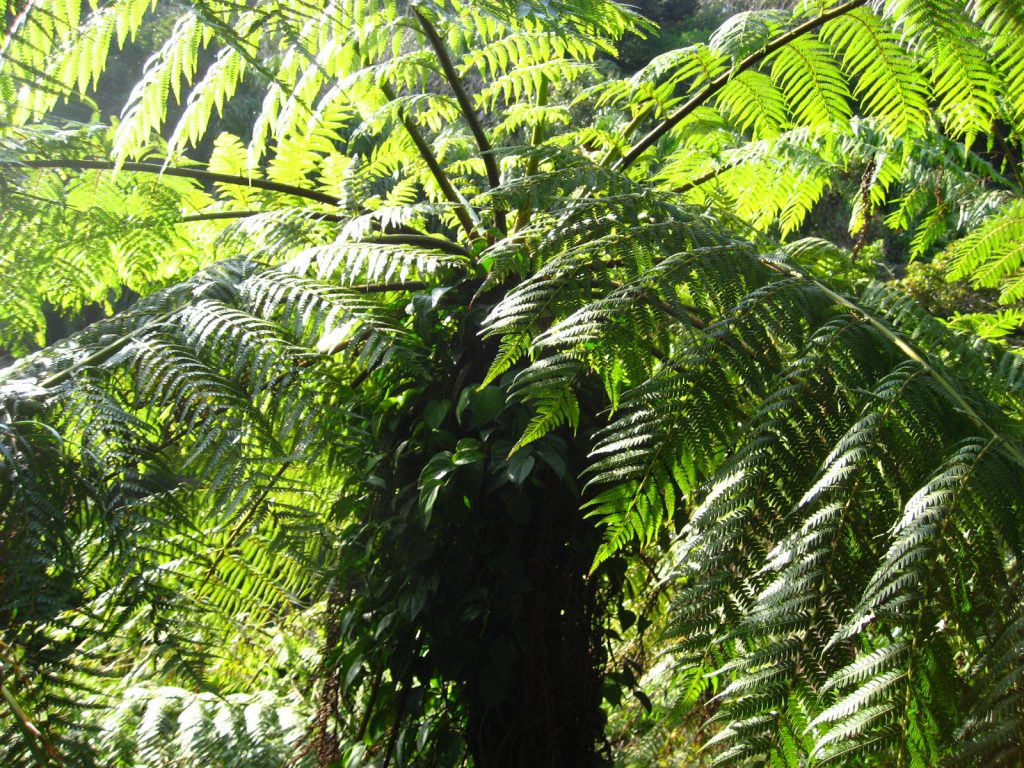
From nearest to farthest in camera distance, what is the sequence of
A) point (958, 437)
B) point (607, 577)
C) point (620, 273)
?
point (958, 437) → point (620, 273) → point (607, 577)

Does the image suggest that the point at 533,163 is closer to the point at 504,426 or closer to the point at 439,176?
the point at 439,176

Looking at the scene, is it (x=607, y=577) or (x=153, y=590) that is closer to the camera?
(x=153, y=590)

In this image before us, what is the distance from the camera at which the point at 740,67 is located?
1251 millimetres

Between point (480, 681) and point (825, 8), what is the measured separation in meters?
1.15

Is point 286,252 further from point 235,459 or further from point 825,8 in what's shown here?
point 825,8

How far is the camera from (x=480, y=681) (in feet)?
3.16

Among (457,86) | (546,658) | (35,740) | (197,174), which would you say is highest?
(457,86)

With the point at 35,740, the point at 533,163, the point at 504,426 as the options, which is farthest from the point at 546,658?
the point at 533,163

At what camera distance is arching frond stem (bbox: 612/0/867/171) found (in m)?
1.16

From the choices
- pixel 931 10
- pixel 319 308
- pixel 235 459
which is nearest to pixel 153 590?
pixel 235 459

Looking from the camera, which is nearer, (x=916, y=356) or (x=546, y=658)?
(x=916, y=356)

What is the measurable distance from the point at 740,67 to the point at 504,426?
726 millimetres

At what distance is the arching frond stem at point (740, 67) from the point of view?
116cm

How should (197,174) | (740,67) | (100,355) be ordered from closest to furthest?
1. (100,355)
2. (740,67)
3. (197,174)
